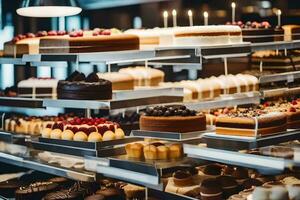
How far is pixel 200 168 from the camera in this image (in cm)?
507

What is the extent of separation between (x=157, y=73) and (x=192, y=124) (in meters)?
1.42

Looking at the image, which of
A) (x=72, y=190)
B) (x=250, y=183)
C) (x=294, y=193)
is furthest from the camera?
(x=72, y=190)

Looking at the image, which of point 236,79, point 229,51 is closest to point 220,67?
point 236,79

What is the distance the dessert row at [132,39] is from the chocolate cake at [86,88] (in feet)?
0.81

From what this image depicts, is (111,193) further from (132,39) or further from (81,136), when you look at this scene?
(132,39)

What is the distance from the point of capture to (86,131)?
5309mm

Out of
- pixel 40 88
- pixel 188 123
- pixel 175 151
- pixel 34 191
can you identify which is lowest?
pixel 34 191

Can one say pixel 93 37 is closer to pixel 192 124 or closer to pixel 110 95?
pixel 110 95

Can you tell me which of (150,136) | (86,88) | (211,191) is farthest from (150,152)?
(86,88)

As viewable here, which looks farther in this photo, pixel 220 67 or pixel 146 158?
pixel 220 67

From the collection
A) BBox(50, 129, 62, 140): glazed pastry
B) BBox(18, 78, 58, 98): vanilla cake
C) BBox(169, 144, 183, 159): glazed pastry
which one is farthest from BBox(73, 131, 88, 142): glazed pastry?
BBox(18, 78, 58, 98): vanilla cake

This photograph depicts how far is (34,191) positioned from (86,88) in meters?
0.98

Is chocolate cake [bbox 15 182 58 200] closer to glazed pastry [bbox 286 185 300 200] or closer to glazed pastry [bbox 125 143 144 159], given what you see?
glazed pastry [bbox 125 143 144 159]

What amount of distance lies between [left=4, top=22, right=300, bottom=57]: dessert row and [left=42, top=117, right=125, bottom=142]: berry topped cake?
0.62 m
